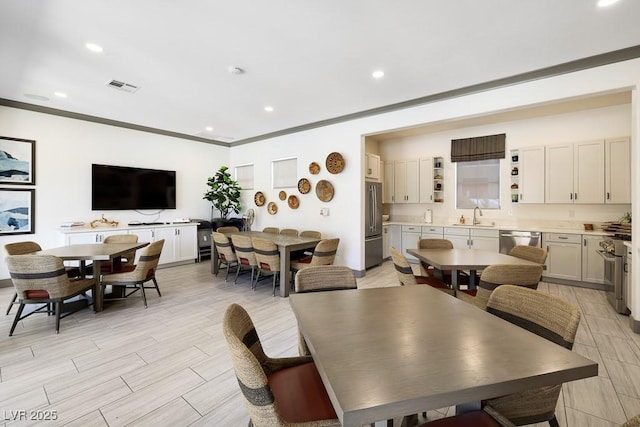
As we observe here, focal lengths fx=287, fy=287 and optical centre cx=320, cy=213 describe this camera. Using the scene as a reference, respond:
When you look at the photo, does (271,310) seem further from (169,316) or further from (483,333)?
(483,333)

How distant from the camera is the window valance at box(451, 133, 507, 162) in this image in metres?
5.64

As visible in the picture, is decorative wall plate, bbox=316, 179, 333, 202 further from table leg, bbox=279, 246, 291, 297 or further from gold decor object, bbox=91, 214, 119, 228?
gold decor object, bbox=91, 214, 119, 228

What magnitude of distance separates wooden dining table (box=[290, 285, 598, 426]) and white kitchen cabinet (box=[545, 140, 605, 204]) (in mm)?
4711

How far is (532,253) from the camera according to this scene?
3232 millimetres

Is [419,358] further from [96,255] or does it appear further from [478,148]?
[478,148]

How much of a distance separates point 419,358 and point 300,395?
61cm

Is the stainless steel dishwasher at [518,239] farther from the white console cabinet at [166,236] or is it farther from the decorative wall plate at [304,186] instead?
the white console cabinet at [166,236]

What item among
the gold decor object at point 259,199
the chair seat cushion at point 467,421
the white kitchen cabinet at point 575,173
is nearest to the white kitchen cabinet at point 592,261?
the white kitchen cabinet at point 575,173

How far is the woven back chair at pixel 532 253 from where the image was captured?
10.2 ft

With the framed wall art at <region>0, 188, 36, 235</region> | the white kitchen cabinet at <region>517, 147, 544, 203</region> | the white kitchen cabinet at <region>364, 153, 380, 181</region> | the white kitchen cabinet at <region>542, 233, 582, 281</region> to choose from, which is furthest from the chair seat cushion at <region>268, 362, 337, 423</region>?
the framed wall art at <region>0, 188, 36, 235</region>

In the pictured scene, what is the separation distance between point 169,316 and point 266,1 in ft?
11.7

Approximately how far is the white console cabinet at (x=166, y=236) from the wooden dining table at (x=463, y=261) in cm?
505

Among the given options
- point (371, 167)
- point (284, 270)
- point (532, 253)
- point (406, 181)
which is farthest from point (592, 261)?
point (284, 270)

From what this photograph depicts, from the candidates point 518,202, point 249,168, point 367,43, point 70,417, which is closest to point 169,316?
point 70,417
